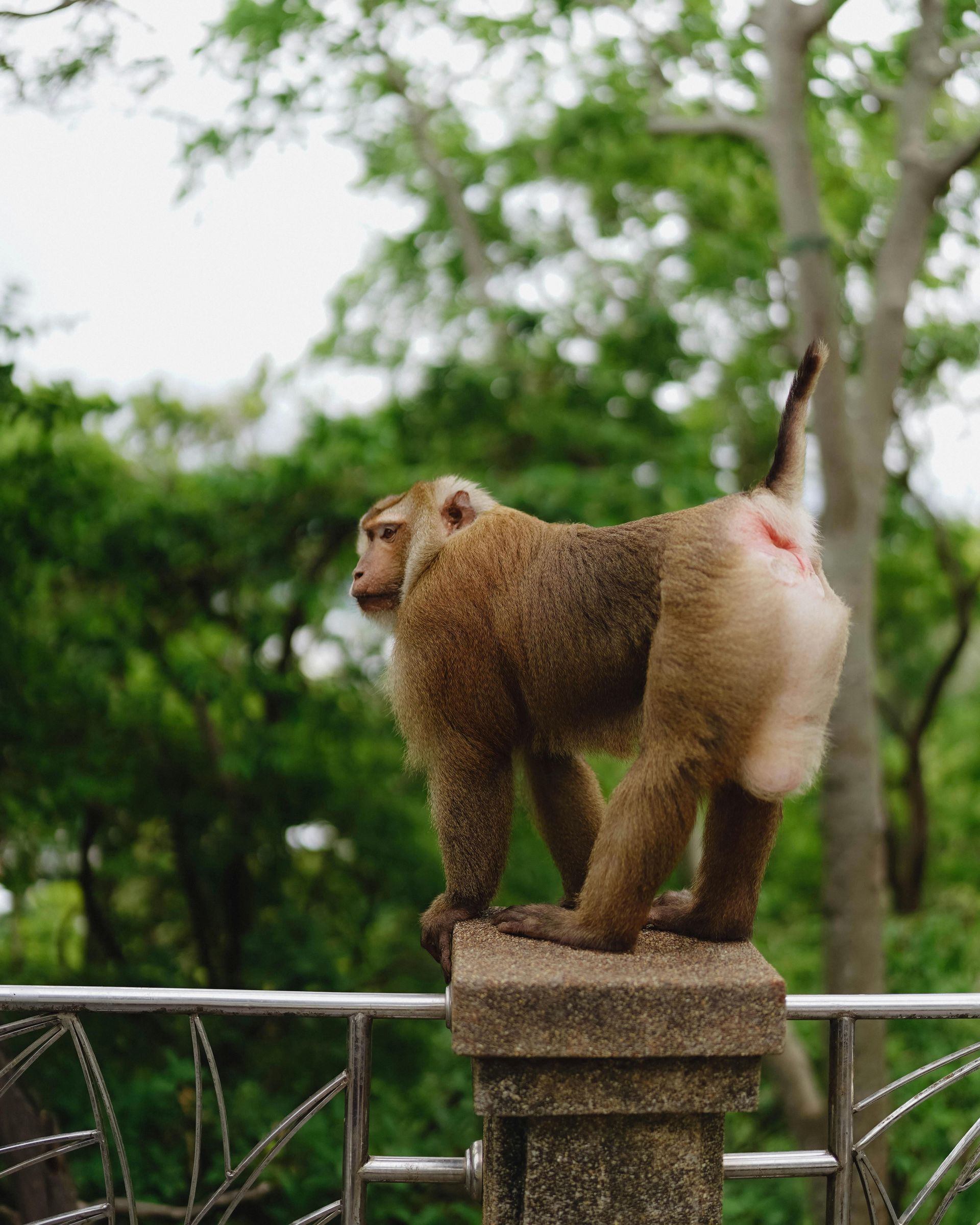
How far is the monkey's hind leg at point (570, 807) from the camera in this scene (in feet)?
10.6

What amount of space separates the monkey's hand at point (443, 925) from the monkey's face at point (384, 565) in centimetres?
87

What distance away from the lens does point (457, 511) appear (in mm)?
3238

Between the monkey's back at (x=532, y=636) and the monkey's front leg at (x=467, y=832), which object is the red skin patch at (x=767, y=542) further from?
the monkey's front leg at (x=467, y=832)

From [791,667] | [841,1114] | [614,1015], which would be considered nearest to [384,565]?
[791,667]

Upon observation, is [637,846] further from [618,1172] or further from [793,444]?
A: [793,444]

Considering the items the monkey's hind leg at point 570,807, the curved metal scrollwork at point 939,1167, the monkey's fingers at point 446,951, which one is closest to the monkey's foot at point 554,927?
the monkey's fingers at point 446,951

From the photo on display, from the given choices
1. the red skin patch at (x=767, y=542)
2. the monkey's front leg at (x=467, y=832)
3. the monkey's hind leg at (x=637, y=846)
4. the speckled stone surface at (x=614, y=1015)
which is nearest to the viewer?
the speckled stone surface at (x=614, y=1015)

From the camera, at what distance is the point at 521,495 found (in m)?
5.64

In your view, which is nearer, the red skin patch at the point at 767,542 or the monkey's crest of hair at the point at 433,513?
the red skin patch at the point at 767,542

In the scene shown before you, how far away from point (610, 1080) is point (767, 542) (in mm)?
1231

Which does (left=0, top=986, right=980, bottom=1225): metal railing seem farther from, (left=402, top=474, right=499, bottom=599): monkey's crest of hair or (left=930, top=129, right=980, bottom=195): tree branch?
(left=930, top=129, right=980, bottom=195): tree branch

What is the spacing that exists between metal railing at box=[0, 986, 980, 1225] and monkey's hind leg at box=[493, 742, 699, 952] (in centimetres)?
38

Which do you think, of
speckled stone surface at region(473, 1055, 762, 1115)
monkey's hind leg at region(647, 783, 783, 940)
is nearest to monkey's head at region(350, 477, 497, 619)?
monkey's hind leg at region(647, 783, 783, 940)

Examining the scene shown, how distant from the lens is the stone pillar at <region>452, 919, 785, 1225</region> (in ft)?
6.82
